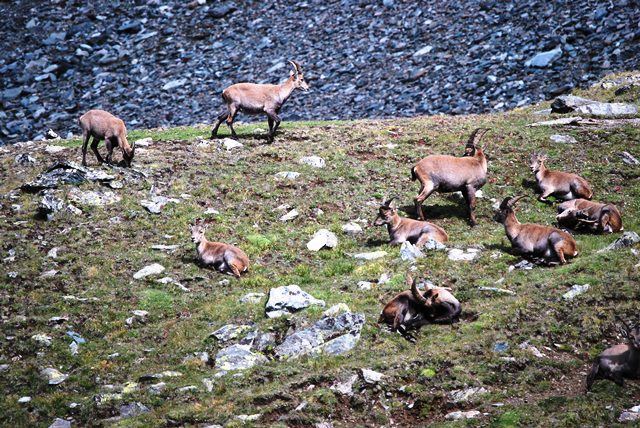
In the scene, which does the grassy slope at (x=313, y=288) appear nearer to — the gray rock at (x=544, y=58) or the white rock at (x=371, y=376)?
the white rock at (x=371, y=376)

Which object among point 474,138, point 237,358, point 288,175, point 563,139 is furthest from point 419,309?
A: point 563,139

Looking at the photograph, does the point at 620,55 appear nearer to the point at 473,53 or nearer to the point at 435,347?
the point at 473,53

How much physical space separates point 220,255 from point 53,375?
4736mm

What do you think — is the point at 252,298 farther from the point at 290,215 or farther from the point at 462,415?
the point at 462,415

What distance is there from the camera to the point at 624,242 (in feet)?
51.6

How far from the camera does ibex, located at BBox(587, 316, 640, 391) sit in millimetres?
11328

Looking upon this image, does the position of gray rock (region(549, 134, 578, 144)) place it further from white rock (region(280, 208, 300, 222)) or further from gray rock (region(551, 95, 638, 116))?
white rock (region(280, 208, 300, 222))

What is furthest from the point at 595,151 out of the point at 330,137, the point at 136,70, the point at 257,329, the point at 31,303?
the point at 136,70

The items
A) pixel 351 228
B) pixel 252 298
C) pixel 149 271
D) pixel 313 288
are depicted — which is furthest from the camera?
pixel 351 228

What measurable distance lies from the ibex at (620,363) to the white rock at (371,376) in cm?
294

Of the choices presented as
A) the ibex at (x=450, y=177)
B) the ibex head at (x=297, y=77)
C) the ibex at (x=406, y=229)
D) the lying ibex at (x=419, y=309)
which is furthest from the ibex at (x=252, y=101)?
the lying ibex at (x=419, y=309)

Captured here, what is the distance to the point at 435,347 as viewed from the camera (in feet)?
42.8

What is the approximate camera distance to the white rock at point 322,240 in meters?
18.0

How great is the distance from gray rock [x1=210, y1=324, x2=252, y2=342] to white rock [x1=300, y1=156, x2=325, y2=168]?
878cm
